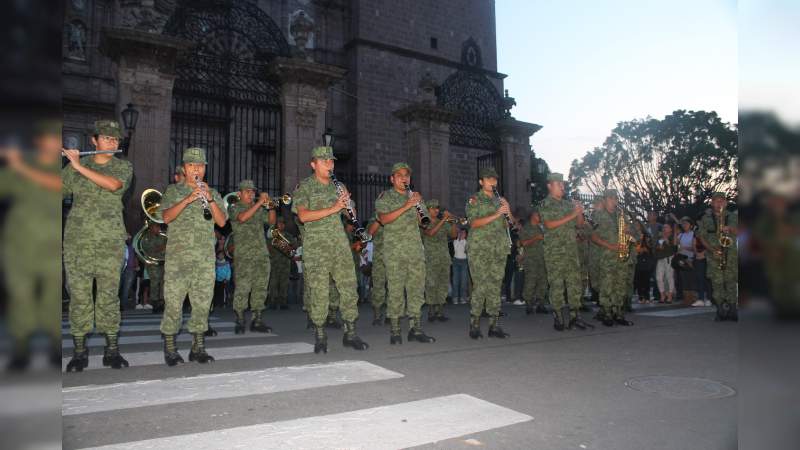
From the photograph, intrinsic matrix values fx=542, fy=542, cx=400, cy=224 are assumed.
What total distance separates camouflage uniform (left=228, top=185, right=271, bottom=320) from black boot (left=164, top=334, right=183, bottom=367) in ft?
7.97

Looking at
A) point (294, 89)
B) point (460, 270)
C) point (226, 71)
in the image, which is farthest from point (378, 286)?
point (226, 71)

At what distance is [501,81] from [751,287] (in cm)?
2988

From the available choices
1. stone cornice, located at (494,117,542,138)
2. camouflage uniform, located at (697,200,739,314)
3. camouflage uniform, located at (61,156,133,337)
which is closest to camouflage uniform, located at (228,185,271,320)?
camouflage uniform, located at (61,156,133,337)

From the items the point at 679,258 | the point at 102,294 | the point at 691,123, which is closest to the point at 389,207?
the point at 102,294

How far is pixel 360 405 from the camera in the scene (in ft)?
12.3

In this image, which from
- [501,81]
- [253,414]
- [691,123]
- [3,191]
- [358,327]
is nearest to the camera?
[3,191]

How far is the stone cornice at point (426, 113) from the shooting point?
59.3 feet

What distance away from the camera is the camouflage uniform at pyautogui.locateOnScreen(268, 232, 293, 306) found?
11992mm

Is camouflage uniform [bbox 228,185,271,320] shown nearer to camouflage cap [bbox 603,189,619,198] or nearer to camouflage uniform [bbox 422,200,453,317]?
camouflage uniform [bbox 422,200,453,317]

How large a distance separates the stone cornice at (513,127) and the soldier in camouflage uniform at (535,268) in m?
9.14

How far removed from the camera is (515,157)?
20250mm

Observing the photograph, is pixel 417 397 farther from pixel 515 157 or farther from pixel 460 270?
pixel 515 157

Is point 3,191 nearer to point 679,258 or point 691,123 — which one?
point 679,258

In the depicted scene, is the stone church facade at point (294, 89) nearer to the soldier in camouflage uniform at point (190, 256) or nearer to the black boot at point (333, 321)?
the black boot at point (333, 321)
